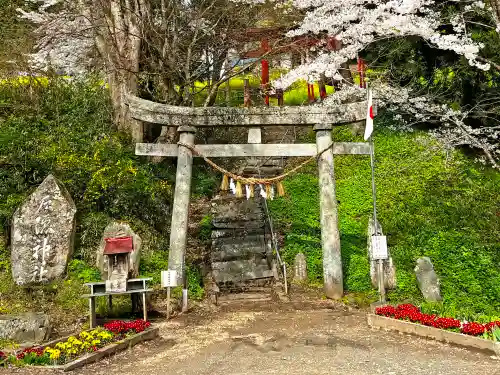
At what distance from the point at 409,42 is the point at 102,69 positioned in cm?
1177

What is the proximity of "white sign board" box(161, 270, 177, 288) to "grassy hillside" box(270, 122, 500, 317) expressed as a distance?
3.87 metres

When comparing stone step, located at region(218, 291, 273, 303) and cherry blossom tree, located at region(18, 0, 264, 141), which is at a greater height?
cherry blossom tree, located at region(18, 0, 264, 141)

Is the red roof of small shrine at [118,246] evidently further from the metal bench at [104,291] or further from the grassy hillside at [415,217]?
the grassy hillside at [415,217]

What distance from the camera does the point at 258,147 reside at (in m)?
10.6

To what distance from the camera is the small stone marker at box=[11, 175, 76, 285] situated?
10.0 metres

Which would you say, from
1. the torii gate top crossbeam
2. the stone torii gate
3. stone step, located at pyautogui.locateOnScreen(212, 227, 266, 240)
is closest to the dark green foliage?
the stone torii gate

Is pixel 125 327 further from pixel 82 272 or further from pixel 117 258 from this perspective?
pixel 82 272

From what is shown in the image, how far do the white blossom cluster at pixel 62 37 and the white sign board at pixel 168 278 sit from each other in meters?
8.14

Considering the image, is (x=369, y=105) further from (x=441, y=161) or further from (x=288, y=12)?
(x=288, y=12)

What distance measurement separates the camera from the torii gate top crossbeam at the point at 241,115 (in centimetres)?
1054

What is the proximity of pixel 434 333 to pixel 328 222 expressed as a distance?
367 centimetres

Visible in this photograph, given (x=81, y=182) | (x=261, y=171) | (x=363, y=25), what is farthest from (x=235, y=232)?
(x=363, y=25)

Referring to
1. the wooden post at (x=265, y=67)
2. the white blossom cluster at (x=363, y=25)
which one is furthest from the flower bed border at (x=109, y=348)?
the wooden post at (x=265, y=67)

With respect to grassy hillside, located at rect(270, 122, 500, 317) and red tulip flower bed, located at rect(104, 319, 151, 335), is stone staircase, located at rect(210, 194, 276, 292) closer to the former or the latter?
grassy hillside, located at rect(270, 122, 500, 317)
